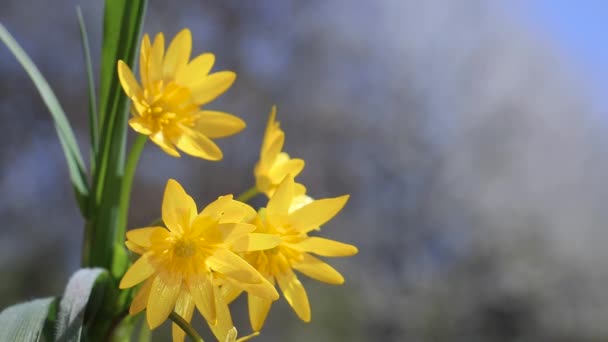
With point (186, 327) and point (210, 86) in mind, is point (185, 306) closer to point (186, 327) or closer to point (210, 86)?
point (186, 327)

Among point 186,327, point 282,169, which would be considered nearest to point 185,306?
point 186,327

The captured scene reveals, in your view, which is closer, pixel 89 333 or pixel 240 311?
pixel 89 333

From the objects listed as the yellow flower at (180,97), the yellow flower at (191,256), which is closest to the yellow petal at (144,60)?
the yellow flower at (180,97)

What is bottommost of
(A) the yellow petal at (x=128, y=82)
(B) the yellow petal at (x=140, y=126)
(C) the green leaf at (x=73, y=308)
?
(C) the green leaf at (x=73, y=308)

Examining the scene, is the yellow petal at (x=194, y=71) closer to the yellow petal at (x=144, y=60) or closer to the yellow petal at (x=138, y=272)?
the yellow petal at (x=144, y=60)

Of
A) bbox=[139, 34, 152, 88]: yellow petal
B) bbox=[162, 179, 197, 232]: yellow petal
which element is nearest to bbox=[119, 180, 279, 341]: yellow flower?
bbox=[162, 179, 197, 232]: yellow petal

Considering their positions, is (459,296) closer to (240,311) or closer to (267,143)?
(240,311)

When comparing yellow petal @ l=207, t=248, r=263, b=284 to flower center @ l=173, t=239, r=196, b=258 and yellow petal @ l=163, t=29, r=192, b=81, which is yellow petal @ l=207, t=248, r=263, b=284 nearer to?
flower center @ l=173, t=239, r=196, b=258

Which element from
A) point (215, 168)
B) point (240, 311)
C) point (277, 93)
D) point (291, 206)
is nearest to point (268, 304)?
point (291, 206)
